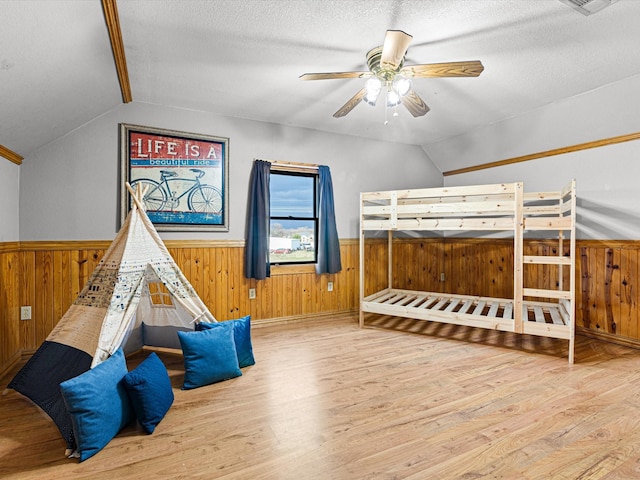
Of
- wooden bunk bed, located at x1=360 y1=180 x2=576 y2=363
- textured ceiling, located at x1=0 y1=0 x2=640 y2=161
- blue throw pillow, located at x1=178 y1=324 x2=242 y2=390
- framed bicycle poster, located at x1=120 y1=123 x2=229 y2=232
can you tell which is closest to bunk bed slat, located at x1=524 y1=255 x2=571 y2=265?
wooden bunk bed, located at x1=360 y1=180 x2=576 y2=363

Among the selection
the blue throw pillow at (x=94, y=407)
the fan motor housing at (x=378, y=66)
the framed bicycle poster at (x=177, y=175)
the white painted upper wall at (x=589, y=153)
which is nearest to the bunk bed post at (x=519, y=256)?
the white painted upper wall at (x=589, y=153)

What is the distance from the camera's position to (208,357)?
8.58ft

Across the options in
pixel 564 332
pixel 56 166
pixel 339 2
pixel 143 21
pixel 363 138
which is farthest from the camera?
pixel 363 138

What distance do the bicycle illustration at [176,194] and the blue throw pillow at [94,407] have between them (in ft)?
6.69

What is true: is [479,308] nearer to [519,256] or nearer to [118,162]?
[519,256]

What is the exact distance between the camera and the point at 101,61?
2498 millimetres

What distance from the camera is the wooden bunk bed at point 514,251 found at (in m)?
3.12

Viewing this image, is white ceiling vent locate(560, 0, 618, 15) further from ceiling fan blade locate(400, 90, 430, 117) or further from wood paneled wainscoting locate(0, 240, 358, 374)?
wood paneled wainscoting locate(0, 240, 358, 374)

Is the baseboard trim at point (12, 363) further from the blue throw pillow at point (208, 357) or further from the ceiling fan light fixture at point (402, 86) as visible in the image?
the ceiling fan light fixture at point (402, 86)

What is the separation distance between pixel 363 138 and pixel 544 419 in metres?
3.86

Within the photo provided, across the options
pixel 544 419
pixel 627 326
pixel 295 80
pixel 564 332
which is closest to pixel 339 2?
pixel 295 80

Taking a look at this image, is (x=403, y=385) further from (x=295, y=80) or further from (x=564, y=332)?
(x=295, y=80)

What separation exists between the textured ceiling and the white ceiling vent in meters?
0.11

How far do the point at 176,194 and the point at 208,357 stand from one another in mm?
1907
